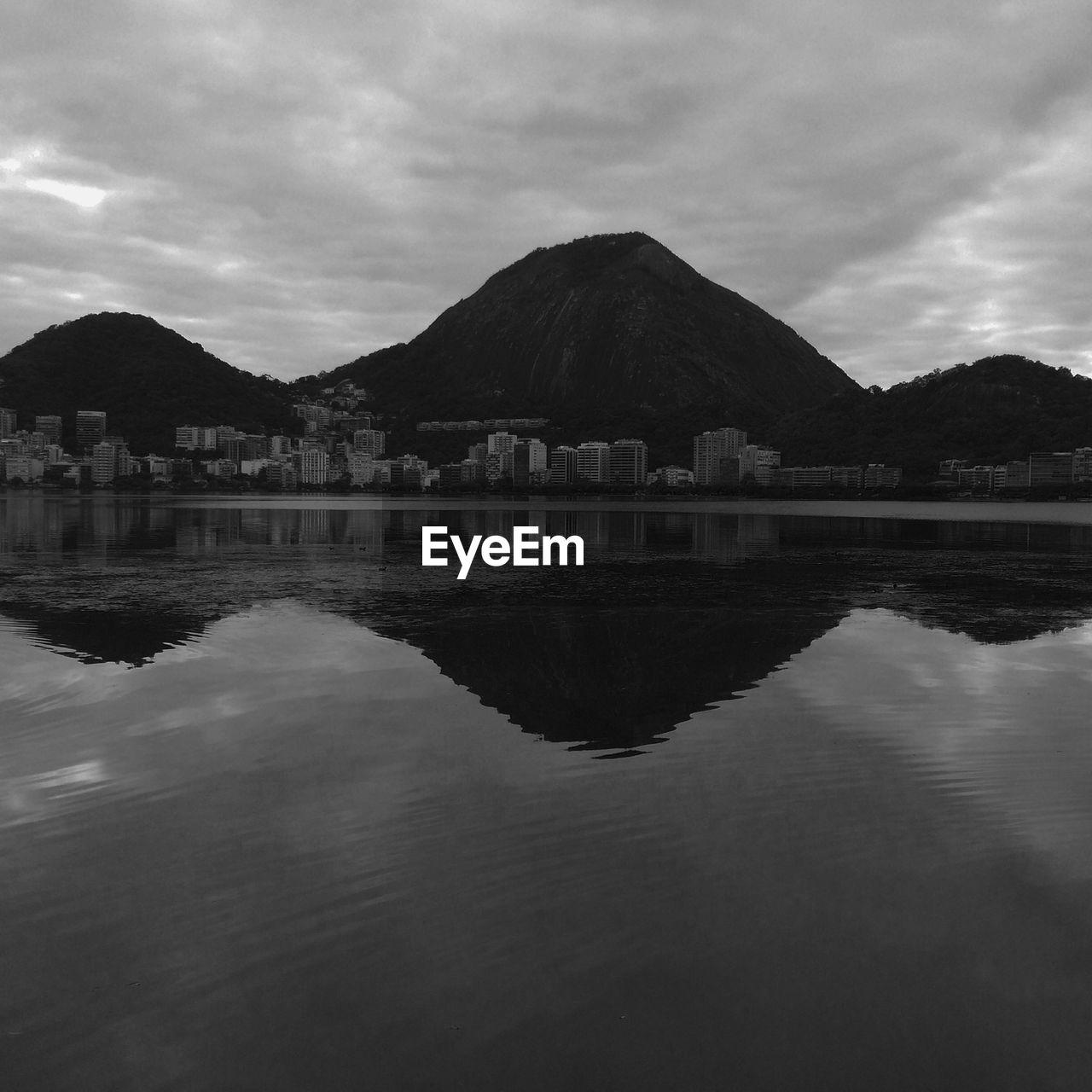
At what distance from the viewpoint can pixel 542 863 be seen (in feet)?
22.2

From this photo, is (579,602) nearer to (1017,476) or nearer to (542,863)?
(542,863)

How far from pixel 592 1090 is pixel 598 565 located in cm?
2846

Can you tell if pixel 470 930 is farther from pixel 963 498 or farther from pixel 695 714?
pixel 963 498

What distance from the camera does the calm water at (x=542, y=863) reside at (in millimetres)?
4609

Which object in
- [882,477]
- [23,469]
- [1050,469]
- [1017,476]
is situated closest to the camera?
[1050,469]

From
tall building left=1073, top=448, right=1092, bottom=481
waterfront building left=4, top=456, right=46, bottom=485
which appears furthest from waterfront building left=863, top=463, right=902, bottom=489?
waterfront building left=4, top=456, right=46, bottom=485

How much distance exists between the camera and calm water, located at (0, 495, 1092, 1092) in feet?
15.1

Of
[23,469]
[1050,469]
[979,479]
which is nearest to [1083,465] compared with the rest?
[1050,469]

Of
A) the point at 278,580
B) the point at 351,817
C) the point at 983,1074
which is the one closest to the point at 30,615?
the point at 278,580

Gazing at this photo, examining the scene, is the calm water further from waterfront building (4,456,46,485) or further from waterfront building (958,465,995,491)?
waterfront building (4,456,46,485)

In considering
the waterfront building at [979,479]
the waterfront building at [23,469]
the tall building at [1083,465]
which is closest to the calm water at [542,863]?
the waterfront building at [979,479]

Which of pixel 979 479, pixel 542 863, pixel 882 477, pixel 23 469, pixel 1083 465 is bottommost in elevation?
pixel 542 863

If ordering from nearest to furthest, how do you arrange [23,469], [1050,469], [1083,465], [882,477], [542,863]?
[542,863] < [1083,465] < [1050,469] < [882,477] < [23,469]

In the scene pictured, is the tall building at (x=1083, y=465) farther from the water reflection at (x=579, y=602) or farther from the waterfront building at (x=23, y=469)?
the waterfront building at (x=23, y=469)
